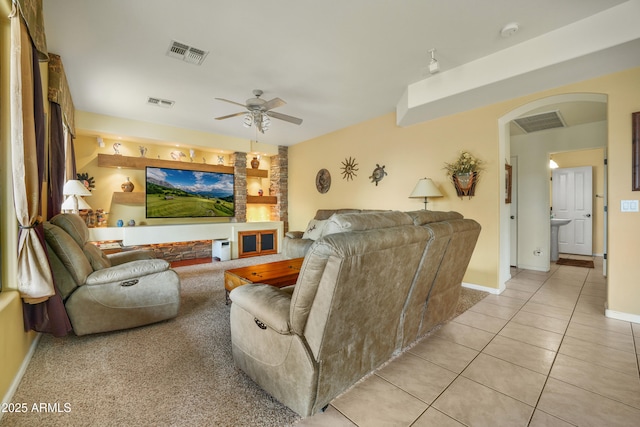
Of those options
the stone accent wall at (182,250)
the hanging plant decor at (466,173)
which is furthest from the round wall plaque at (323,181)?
the stone accent wall at (182,250)

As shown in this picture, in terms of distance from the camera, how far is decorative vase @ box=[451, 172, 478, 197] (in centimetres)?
373

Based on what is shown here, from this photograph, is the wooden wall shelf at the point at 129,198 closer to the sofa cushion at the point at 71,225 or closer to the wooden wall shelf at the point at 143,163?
the wooden wall shelf at the point at 143,163

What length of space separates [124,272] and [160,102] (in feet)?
9.97

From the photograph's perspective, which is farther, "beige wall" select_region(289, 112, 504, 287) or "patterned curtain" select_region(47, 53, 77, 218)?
"beige wall" select_region(289, 112, 504, 287)

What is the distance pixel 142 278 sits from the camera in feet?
8.16

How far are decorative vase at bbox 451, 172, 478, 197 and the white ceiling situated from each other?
144 centimetres

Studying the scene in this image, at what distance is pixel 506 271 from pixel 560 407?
293cm

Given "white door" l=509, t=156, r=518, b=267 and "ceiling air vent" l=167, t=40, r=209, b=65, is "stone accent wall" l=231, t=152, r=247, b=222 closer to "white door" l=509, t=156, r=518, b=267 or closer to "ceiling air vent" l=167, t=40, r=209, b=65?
"ceiling air vent" l=167, t=40, r=209, b=65

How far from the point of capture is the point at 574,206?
244 inches

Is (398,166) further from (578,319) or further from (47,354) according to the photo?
(47,354)

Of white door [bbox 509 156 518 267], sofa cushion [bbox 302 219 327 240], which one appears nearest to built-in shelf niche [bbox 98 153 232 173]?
sofa cushion [bbox 302 219 327 240]

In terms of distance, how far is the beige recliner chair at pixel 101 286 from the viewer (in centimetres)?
223

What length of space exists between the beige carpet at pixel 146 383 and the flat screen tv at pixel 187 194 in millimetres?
3587

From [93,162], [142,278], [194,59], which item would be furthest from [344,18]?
[93,162]
